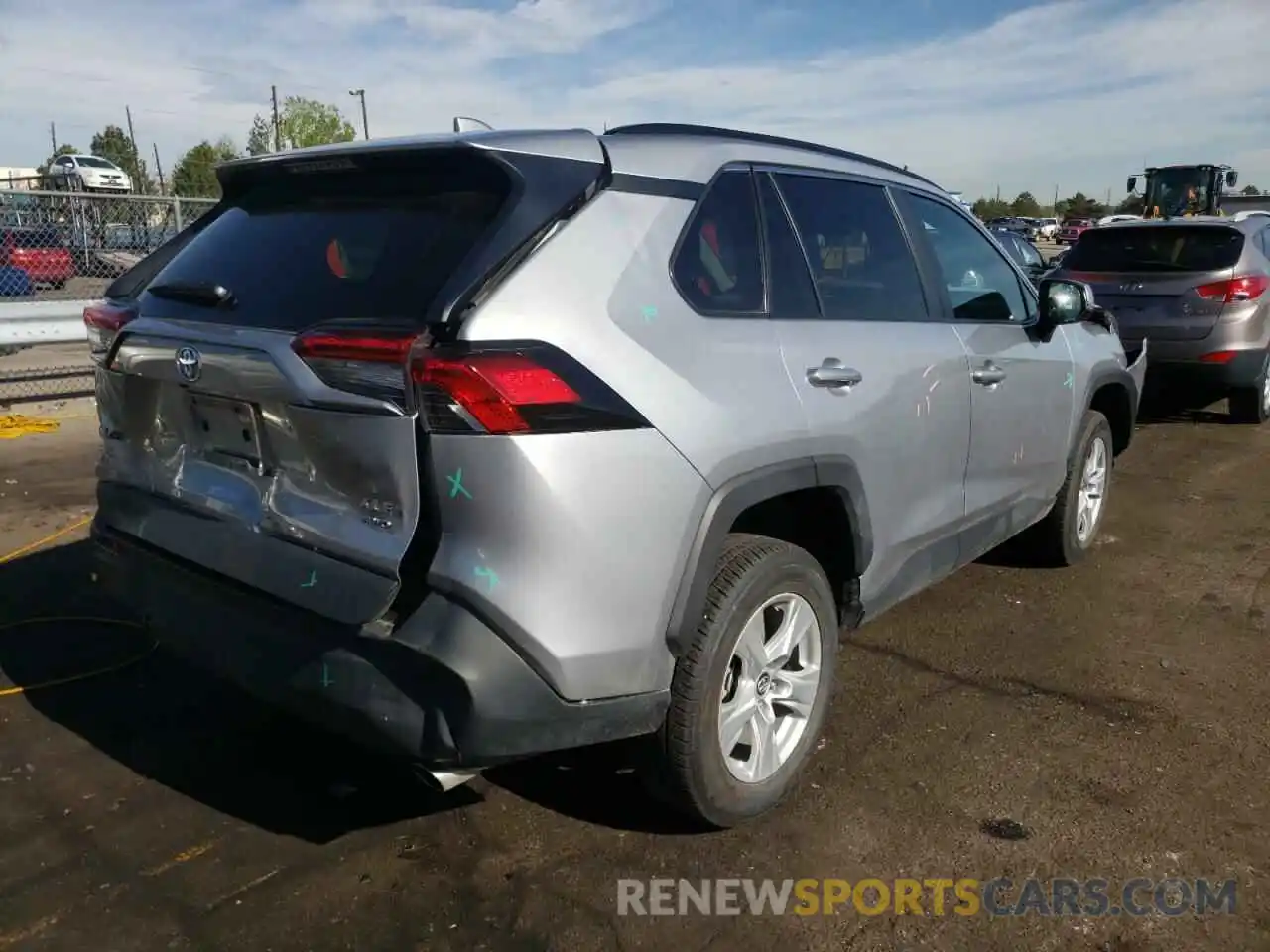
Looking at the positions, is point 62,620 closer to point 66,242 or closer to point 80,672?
point 80,672

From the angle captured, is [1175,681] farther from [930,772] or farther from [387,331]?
[387,331]

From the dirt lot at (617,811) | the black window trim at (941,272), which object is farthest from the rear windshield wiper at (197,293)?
the black window trim at (941,272)

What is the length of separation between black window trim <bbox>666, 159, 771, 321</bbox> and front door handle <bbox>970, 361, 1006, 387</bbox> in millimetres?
1227

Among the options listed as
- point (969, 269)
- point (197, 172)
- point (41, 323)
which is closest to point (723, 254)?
point (969, 269)

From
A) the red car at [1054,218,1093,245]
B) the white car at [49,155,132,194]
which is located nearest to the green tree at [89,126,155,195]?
the white car at [49,155,132,194]

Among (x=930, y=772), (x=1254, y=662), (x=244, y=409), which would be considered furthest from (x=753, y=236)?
(x=1254, y=662)

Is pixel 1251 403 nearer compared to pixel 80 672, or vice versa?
pixel 80 672

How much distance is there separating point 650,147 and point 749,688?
1503mm

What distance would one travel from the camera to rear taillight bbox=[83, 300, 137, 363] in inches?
120

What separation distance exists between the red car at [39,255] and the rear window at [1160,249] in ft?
29.6

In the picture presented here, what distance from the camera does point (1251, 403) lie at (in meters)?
8.97

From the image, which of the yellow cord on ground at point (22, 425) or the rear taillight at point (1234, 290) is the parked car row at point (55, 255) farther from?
the rear taillight at point (1234, 290)

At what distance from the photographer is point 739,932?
2.62 m

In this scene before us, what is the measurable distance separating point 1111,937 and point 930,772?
807 mm
